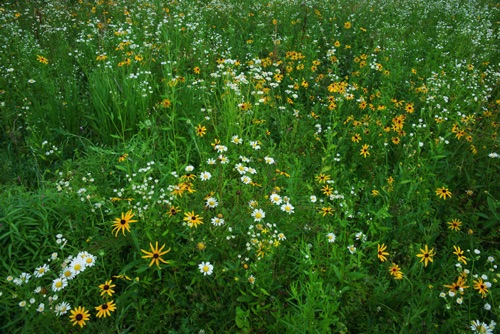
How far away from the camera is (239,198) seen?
229 centimetres

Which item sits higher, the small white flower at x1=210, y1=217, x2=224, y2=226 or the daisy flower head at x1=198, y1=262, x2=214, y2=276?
the small white flower at x1=210, y1=217, x2=224, y2=226

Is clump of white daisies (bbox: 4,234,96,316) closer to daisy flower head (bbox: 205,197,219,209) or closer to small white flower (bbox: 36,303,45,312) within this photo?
small white flower (bbox: 36,303,45,312)

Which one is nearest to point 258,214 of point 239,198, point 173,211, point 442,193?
point 239,198

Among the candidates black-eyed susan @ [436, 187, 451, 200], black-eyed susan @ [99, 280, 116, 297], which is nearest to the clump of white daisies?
black-eyed susan @ [99, 280, 116, 297]

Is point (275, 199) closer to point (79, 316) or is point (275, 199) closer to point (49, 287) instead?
point (79, 316)

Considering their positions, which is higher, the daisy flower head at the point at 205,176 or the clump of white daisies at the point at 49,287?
the daisy flower head at the point at 205,176

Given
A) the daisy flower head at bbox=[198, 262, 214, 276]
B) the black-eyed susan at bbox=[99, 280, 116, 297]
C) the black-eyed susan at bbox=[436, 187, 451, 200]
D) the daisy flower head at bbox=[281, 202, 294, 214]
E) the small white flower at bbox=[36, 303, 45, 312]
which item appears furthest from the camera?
the black-eyed susan at bbox=[436, 187, 451, 200]

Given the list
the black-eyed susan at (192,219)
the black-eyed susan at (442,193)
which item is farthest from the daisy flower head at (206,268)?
the black-eyed susan at (442,193)

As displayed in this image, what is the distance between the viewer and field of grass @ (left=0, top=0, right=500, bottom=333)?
5.76 feet

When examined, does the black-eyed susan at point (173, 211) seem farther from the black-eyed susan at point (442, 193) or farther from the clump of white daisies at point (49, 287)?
the black-eyed susan at point (442, 193)

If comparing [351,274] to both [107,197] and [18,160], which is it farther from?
[18,160]

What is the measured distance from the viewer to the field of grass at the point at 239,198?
5.76ft

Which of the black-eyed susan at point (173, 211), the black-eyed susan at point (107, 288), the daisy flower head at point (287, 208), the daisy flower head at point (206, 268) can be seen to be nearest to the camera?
the black-eyed susan at point (107, 288)

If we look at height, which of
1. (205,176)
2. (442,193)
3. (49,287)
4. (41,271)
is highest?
(205,176)
